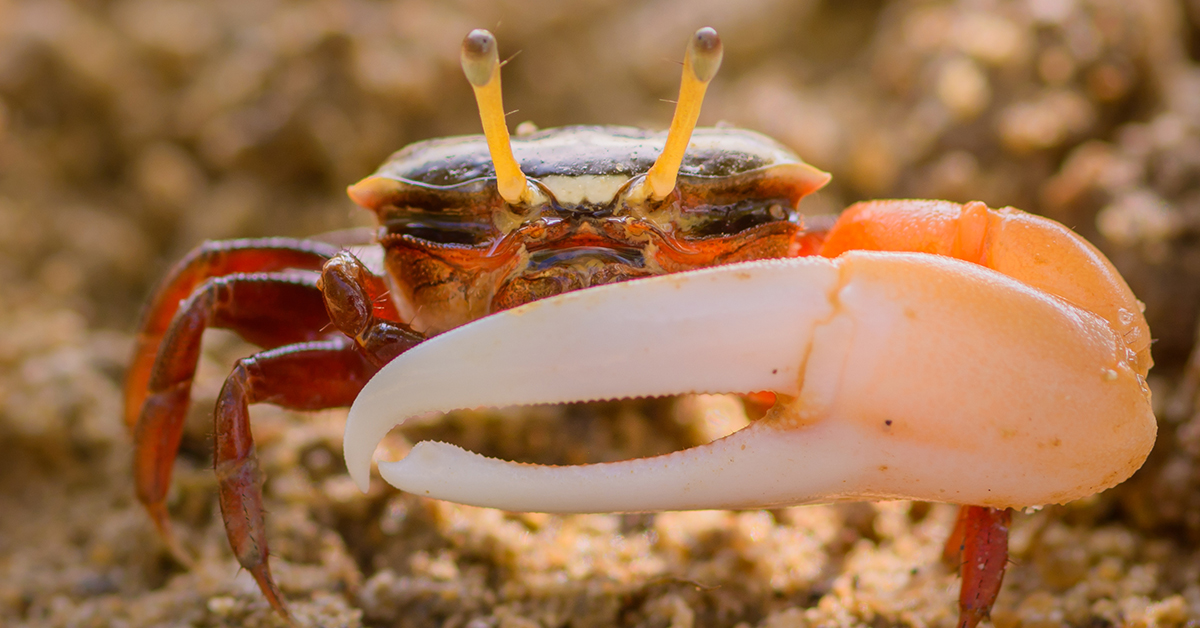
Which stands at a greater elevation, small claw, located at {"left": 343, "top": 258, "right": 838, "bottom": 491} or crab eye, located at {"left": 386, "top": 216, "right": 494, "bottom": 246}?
crab eye, located at {"left": 386, "top": 216, "right": 494, "bottom": 246}

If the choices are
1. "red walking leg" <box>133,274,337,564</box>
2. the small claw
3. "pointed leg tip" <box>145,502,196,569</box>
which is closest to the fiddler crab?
the small claw

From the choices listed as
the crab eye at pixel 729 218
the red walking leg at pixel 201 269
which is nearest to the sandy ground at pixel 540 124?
the red walking leg at pixel 201 269

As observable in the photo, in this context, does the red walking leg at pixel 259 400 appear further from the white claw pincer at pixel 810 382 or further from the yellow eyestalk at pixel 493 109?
the yellow eyestalk at pixel 493 109

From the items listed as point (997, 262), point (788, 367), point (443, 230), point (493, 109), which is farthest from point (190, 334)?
point (997, 262)

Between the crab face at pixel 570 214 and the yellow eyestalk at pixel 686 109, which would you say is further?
the crab face at pixel 570 214

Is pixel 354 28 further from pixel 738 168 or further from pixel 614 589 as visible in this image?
pixel 614 589

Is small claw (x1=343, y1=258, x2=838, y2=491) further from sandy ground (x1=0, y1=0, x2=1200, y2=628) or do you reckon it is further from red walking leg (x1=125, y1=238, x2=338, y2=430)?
red walking leg (x1=125, y1=238, x2=338, y2=430)
